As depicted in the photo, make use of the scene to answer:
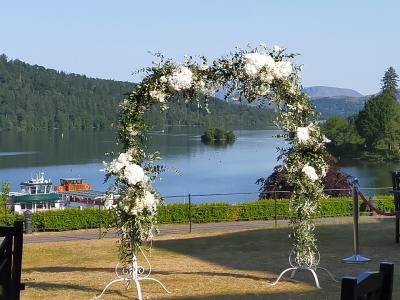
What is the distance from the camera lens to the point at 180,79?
10148 mm

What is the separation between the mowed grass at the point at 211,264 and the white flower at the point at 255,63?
Result: 3282mm

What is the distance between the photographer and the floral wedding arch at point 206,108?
33.1 feet

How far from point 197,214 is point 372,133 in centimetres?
8772

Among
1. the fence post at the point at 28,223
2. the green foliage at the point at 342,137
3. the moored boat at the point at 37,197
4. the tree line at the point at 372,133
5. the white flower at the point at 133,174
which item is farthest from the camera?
the green foliage at the point at 342,137

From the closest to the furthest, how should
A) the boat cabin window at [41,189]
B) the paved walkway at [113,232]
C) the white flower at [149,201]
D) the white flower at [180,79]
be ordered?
the white flower at [149,201] < the white flower at [180,79] < the paved walkway at [113,232] < the boat cabin window at [41,189]

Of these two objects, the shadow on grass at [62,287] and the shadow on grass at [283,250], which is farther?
the shadow on grass at [283,250]

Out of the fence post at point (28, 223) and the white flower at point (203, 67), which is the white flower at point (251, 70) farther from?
the fence post at point (28, 223)

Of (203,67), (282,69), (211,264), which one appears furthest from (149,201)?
(211,264)

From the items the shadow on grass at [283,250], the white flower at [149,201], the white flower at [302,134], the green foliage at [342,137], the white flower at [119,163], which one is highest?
the green foliage at [342,137]

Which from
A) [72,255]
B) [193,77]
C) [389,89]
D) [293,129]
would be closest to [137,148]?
[193,77]

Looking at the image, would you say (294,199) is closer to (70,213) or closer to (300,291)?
(300,291)

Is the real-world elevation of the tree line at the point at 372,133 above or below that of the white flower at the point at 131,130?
above

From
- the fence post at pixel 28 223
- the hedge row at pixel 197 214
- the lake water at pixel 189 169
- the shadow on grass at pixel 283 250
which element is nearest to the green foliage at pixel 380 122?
the lake water at pixel 189 169

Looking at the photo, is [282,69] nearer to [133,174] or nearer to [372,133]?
[133,174]
